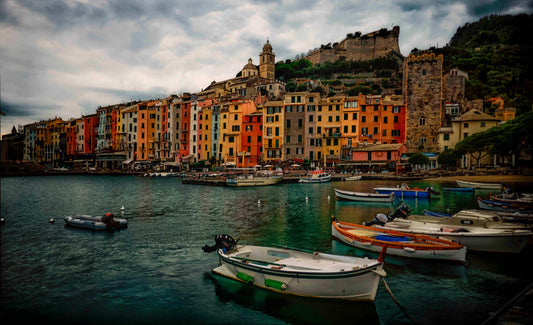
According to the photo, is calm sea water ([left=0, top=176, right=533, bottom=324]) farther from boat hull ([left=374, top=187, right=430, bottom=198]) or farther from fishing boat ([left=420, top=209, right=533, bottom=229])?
boat hull ([left=374, top=187, right=430, bottom=198])

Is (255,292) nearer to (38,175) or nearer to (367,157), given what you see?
(367,157)

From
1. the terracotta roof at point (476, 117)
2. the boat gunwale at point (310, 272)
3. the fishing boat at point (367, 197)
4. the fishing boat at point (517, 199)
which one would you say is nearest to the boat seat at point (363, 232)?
the boat gunwale at point (310, 272)

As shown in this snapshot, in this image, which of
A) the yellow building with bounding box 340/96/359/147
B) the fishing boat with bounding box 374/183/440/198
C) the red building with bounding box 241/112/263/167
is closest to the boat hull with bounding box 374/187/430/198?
the fishing boat with bounding box 374/183/440/198

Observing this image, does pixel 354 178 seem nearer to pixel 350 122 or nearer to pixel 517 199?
pixel 350 122

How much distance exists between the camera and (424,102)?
6700 centimetres

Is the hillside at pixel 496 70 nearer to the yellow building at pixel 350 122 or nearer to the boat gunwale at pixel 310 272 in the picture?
the yellow building at pixel 350 122

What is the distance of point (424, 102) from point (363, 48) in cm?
5611

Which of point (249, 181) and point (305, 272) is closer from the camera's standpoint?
point (305, 272)

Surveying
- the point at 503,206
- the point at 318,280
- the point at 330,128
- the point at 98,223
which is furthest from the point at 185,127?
the point at 318,280

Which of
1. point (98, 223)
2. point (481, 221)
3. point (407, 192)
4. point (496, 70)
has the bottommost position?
point (98, 223)

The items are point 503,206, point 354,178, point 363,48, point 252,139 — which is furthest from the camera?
point 363,48

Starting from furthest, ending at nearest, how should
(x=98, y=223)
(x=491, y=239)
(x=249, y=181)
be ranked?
(x=249, y=181) < (x=98, y=223) < (x=491, y=239)

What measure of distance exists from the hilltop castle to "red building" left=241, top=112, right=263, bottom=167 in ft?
174

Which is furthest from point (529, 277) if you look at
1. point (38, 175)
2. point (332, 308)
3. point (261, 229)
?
point (38, 175)
